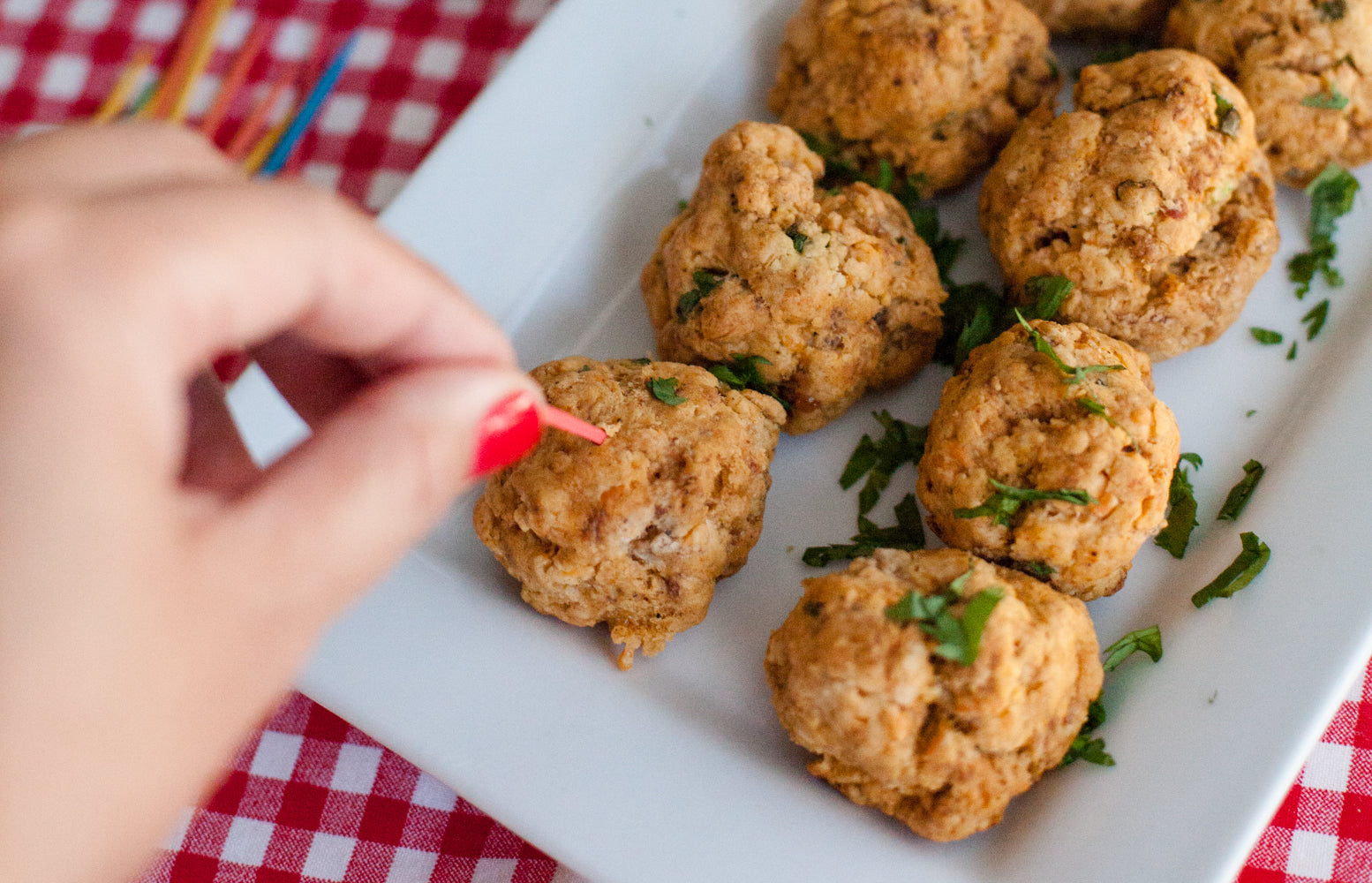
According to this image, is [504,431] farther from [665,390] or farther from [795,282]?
[795,282]

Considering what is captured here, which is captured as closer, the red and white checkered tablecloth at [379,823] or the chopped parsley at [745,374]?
the red and white checkered tablecloth at [379,823]

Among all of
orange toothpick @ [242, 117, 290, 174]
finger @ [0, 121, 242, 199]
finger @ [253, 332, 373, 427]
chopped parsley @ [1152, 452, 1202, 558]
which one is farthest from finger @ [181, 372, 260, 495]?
chopped parsley @ [1152, 452, 1202, 558]

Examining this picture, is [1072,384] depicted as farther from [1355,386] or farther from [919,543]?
[1355,386]

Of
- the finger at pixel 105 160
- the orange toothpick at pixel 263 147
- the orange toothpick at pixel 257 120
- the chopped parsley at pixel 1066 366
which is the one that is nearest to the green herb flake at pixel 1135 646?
the chopped parsley at pixel 1066 366

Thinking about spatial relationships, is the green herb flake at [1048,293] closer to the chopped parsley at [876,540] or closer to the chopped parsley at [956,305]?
the chopped parsley at [956,305]

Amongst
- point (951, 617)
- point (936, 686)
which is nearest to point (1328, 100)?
point (951, 617)
